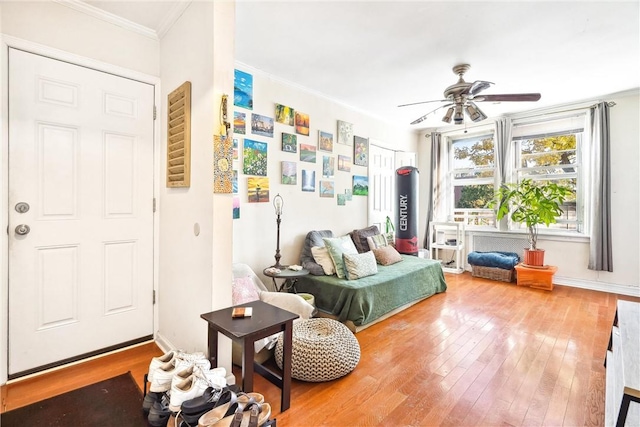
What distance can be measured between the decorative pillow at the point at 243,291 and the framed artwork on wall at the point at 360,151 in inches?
98.6

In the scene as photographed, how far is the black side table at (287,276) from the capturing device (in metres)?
2.81

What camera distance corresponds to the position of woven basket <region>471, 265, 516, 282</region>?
4.42 meters

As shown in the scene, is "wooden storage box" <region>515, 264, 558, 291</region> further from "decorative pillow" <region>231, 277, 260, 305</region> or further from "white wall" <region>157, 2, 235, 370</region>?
"white wall" <region>157, 2, 235, 370</region>

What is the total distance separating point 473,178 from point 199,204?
4930mm

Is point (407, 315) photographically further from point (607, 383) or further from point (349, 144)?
point (349, 144)

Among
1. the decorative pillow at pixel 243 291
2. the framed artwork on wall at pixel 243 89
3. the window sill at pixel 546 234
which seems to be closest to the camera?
the decorative pillow at pixel 243 291

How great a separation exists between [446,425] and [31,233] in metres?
2.72

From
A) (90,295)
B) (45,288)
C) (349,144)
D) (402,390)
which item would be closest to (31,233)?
(45,288)

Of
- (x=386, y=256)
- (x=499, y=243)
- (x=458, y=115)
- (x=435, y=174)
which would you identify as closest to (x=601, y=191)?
(x=499, y=243)

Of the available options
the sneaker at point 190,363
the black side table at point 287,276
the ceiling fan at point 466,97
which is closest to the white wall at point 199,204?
the sneaker at point 190,363

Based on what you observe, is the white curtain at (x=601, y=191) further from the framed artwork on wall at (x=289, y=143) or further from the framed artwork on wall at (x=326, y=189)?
the framed artwork on wall at (x=289, y=143)

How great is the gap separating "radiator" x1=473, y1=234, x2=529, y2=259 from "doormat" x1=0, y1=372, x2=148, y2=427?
5114 millimetres

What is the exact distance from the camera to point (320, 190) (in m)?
3.83

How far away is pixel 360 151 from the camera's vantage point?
174 inches
